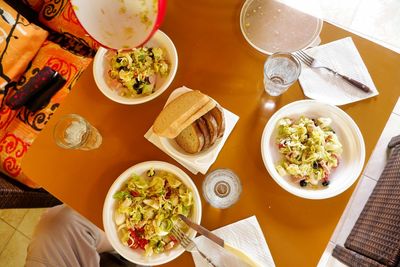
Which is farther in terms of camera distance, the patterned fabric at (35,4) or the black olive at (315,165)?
the patterned fabric at (35,4)

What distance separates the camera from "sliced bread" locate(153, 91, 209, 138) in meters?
1.02

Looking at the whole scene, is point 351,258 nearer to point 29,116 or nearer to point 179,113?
point 179,113

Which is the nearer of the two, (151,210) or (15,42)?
(151,210)

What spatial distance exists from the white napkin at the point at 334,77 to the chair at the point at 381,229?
52cm

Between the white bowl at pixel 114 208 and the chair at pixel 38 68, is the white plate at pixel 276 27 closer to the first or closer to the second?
the white bowl at pixel 114 208

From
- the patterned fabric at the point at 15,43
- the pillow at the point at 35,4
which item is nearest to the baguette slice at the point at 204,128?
the patterned fabric at the point at 15,43

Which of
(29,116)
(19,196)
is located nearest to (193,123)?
(19,196)

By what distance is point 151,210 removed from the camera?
41.6 inches

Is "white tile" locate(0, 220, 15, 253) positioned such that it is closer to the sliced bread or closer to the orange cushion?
the orange cushion

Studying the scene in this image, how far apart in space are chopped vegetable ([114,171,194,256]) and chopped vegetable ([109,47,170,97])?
0.31 meters

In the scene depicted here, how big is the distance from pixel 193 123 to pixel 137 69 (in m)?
0.29

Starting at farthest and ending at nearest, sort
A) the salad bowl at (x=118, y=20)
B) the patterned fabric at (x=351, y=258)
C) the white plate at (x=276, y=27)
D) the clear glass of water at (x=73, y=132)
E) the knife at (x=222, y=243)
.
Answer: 1. the patterned fabric at (x=351, y=258)
2. the white plate at (x=276, y=27)
3. the clear glass of water at (x=73, y=132)
4. the knife at (x=222, y=243)
5. the salad bowl at (x=118, y=20)

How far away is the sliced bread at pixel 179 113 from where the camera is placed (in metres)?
1.02

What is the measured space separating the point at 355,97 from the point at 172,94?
624 mm
